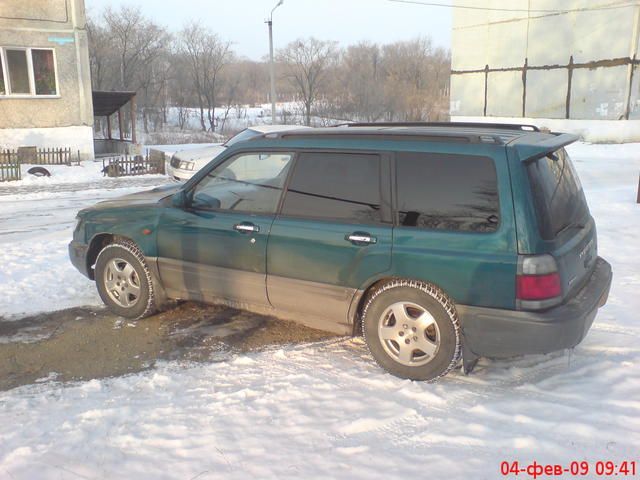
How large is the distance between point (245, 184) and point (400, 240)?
155 cm

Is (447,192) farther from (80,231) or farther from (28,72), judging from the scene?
(28,72)

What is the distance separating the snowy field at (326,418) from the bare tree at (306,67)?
65.7 meters

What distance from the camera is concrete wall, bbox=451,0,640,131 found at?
24.8 metres

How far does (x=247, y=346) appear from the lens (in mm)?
4582

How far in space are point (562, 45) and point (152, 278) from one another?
89.6 feet

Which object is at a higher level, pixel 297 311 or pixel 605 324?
pixel 297 311

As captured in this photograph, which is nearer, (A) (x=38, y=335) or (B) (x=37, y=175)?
(A) (x=38, y=335)

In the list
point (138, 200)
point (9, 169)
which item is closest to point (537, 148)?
point (138, 200)

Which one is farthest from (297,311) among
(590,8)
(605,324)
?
(590,8)

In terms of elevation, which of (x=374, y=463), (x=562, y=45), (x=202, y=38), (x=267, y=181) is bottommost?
(x=374, y=463)

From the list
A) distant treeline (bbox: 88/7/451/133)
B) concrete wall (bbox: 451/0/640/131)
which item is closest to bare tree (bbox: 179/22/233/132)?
distant treeline (bbox: 88/7/451/133)

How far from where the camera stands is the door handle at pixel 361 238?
151 inches

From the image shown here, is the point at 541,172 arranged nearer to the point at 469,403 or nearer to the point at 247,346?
the point at 469,403

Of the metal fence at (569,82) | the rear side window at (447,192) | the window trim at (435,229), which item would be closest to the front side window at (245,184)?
the window trim at (435,229)
